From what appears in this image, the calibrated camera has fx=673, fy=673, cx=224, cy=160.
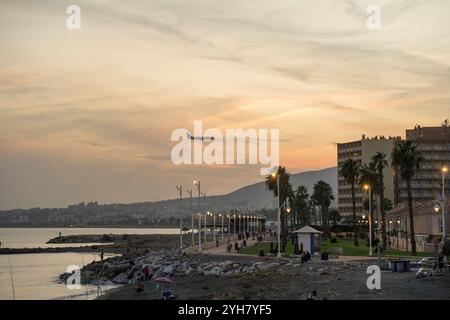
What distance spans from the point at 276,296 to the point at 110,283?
3741 cm

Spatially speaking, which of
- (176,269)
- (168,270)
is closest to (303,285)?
(176,269)

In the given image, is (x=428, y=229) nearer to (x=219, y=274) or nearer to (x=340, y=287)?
(x=219, y=274)

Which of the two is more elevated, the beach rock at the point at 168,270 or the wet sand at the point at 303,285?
the wet sand at the point at 303,285

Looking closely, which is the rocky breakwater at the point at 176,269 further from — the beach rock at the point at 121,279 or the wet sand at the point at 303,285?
the wet sand at the point at 303,285

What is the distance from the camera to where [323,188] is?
154 metres

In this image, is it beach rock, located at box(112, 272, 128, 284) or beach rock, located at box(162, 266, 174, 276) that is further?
beach rock, located at box(112, 272, 128, 284)

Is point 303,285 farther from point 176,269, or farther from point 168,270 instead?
point 168,270

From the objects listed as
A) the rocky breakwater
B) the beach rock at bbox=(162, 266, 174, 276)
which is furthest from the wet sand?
the beach rock at bbox=(162, 266, 174, 276)

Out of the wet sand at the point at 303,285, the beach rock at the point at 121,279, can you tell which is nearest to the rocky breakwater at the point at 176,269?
the beach rock at the point at 121,279

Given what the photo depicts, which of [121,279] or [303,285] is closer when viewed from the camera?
[303,285]

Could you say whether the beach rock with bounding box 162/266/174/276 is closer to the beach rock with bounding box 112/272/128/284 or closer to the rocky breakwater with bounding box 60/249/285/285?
the rocky breakwater with bounding box 60/249/285/285
